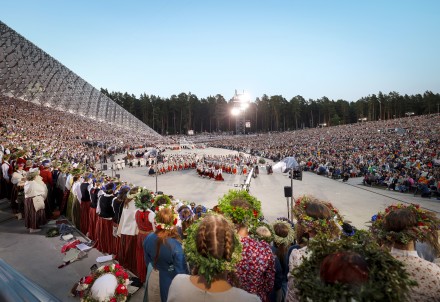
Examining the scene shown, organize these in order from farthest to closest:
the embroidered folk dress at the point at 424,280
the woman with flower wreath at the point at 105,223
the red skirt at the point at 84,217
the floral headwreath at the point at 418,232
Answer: the red skirt at the point at 84,217 → the woman with flower wreath at the point at 105,223 → the floral headwreath at the point at 418,232 → the embroidered folk dress at the point at 424,280

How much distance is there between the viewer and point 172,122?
88.4 m

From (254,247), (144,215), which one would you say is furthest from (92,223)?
(254,247)

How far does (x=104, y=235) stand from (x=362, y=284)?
18.0ft

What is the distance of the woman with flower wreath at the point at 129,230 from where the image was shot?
4.49 meters

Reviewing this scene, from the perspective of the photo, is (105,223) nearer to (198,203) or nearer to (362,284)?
(362,284)

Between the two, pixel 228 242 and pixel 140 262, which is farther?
pixel 140 262

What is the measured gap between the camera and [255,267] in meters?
2.13

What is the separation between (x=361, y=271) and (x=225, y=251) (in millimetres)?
745

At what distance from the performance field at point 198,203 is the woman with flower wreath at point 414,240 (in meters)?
3.66

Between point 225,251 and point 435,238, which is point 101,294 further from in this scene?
point 435,238

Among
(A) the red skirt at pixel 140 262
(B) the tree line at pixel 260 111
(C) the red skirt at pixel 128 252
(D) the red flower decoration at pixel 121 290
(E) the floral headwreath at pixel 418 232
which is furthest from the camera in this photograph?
(B) the tree line at pixel 260 111

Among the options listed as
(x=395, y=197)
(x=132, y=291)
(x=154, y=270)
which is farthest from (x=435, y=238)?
(x=395, y=197)

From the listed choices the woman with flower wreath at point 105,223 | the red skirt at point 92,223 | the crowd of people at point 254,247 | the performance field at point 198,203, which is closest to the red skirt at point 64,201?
the crowd of people at point 254,247

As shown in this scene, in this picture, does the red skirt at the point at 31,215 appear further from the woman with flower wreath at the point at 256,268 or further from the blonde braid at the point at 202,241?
the blonde braid at the point at 202,241
